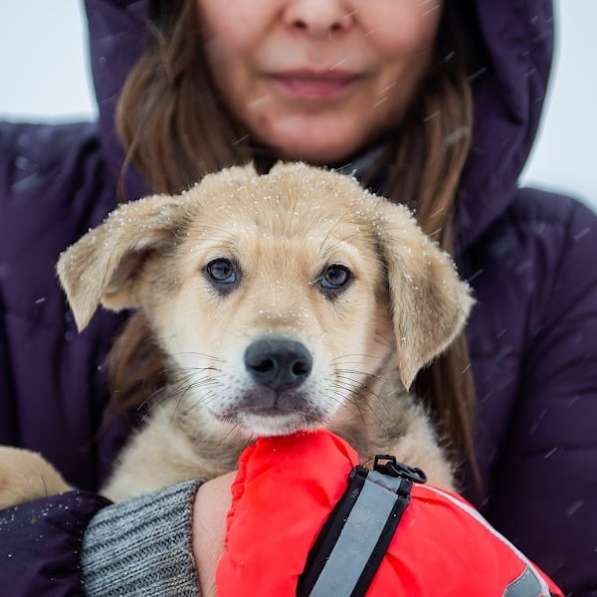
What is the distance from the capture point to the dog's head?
2.35m

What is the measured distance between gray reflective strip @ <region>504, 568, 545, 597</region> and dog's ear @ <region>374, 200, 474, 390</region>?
68 cm

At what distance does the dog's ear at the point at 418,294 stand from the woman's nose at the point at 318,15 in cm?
70

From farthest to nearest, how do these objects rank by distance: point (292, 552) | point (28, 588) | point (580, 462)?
point (580, 462)
point (28, 588)
point (292, 552)

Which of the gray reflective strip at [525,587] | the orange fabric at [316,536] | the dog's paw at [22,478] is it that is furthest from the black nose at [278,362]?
the dog's paw at [22,478]

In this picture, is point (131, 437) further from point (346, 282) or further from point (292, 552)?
point (292, 552)

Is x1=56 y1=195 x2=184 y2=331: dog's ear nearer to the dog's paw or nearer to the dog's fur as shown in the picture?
the dog's fur

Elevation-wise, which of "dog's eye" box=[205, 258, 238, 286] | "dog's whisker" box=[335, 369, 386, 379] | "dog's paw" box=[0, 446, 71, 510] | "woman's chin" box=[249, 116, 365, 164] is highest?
"woman's chin" box=[249, 116, 365, 164]

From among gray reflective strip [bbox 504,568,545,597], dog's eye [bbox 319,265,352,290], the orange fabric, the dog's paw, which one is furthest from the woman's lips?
gray reflective strip [bbox 504,568,545,597]

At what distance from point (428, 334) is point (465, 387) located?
536 mm

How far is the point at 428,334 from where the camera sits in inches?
103

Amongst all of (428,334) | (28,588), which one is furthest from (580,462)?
(28,588)

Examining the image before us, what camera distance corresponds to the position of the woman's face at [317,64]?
9.68 feet

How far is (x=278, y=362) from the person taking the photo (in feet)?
7.25

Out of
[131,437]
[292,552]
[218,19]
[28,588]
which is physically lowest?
[131,437]
